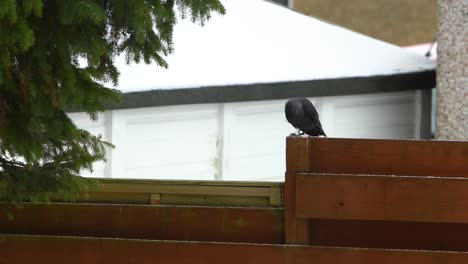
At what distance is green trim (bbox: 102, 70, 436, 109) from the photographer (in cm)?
809

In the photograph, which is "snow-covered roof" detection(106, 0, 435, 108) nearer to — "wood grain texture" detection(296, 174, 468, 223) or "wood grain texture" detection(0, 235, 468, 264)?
"wood grain texture" detection(0, 235, 468, 264)

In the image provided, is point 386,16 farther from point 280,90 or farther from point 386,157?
point 386,157

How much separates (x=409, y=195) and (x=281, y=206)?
20.3 inches

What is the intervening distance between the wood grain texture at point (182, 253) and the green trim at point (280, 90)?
3.43 metres

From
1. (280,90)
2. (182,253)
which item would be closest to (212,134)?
(280,90)

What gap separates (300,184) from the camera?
408 cm

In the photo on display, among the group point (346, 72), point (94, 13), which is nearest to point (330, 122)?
point (346, 72)

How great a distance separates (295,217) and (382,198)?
0.33 metres

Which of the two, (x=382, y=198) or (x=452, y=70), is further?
(x=452, y=70)

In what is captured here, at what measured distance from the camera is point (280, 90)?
9062 mm

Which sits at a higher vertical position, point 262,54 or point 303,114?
point 262,54

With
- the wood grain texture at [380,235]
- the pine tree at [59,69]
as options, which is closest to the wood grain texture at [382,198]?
the wood grain texture at [380,235]

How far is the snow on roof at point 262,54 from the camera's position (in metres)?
8.52

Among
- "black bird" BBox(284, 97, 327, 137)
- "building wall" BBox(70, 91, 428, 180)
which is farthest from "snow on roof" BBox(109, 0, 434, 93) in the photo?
"black bird" BBox(284, 97, 327, 137)
